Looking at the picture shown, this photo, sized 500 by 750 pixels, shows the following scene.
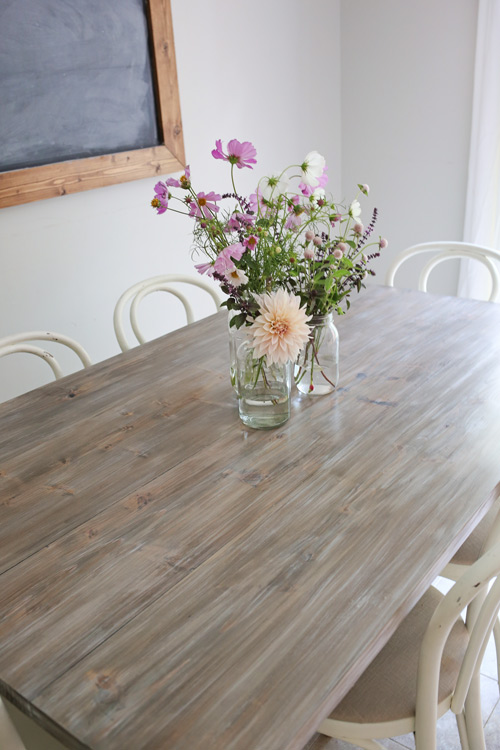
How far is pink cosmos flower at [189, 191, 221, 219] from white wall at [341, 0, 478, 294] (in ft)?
7.11

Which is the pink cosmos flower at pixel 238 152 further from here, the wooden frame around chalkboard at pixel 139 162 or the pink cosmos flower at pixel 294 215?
the wooden frame around chalkboard at pixel 139 162

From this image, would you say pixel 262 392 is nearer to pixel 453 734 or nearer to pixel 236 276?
pixel 236 276

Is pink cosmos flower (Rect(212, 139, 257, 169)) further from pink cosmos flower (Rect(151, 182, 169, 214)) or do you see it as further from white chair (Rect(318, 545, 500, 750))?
white chair (Rect(318, 545, 500, 750))

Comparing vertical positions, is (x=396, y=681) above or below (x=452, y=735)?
above

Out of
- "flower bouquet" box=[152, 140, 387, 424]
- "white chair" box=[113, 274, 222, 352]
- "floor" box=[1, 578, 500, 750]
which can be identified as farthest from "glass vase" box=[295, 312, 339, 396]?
"floor" box=[1, 578, 500, 750]

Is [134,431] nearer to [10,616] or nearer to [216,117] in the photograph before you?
[10,616]

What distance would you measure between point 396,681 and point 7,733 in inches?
23.8

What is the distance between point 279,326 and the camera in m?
1.20

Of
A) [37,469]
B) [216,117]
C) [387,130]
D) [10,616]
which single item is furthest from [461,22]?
[10,616]

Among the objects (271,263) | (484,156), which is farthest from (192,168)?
(271,263)

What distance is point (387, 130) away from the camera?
3305mm

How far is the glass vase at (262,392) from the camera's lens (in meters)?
1.34

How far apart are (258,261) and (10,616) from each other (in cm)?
73

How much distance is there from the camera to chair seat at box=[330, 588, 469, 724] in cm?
109
